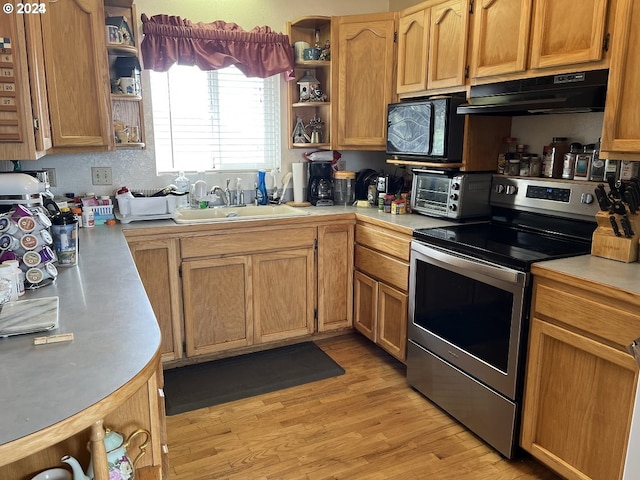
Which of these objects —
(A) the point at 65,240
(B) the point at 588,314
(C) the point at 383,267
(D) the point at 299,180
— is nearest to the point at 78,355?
(A) the point at 65,240

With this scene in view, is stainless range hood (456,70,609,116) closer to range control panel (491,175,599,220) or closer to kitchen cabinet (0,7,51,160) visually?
range control panel (491,175,599,220)

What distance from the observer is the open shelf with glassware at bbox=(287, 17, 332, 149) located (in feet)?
10.5

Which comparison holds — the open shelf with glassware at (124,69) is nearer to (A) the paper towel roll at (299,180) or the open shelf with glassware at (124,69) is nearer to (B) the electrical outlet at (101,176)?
(B) the electrical outlet at (101,176)

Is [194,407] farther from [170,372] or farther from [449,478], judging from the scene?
[449,478]

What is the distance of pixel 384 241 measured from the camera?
2768mm

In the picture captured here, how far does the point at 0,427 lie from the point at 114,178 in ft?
8.00

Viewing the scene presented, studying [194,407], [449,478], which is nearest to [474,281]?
[449,478]

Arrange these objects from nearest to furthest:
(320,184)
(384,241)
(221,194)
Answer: (384,241)
(221,194)
(320,184)

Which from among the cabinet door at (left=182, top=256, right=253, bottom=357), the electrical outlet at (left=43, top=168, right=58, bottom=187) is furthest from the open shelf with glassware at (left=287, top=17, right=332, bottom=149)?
the electrical outlet at (left=43, top=168, right=58, bottom=187)

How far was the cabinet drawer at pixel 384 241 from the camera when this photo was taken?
259 cm

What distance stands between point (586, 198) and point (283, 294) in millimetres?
1736

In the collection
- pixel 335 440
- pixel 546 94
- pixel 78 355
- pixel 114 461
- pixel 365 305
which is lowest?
pixel 335 440

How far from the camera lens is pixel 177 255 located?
2.64 meters

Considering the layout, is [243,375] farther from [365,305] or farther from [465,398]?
[465,398]
